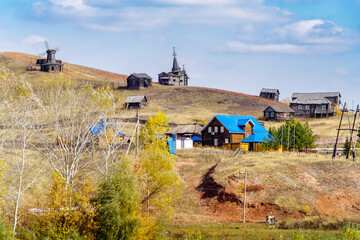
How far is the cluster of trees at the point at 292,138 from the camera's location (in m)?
62.3

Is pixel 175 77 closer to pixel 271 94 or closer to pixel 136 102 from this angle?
pixel 271 94

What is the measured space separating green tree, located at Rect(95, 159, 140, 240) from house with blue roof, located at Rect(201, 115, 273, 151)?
40.7 metres

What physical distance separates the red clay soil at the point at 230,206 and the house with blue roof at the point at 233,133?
20.0m

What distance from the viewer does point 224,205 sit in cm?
4572

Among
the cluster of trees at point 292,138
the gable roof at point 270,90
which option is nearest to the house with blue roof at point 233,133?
the cluster of trees at point 292,138

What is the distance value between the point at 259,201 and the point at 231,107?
227 ft

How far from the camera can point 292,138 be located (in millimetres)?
63031

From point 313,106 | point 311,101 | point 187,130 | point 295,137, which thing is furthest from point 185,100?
point 295,137

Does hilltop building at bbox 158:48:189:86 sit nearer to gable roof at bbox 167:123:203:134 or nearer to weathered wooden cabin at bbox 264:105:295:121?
weathered wooden cabin at bbox 264:105:295:121

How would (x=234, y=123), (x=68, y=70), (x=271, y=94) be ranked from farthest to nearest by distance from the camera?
(x=68, y=70)
(x=271, y=94)
(x=234, y=123)

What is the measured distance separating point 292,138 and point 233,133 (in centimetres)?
1026

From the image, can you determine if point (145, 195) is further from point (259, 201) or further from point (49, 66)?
point (49, 66)

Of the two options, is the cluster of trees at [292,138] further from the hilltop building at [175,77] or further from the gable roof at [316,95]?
the hilltop building at [175,77]

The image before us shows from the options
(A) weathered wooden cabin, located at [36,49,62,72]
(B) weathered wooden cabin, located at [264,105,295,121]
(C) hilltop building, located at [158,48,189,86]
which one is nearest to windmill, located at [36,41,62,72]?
(A) weathered wooden cabin, located at [36,49,62,72]
